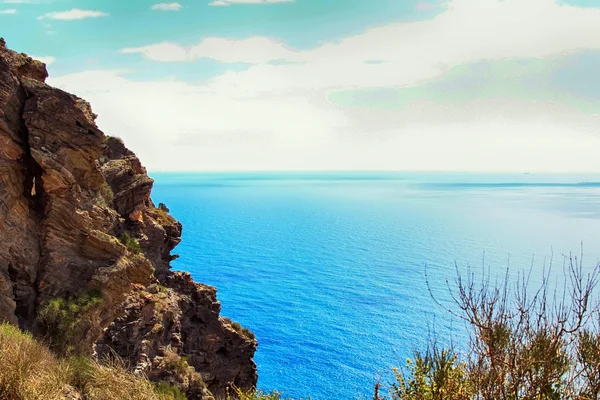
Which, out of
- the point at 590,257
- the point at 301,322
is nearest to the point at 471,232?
the point at 590,257

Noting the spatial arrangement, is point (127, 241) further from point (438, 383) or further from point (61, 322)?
point (438, 383)

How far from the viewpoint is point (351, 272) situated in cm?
8794

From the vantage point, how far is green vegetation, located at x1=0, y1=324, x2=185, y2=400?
11305 millimetres

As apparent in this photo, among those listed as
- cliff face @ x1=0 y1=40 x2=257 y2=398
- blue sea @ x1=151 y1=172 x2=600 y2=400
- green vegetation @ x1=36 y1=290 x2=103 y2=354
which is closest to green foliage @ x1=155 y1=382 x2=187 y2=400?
cliff face @ x1=0 y1=40 x2=257 y2=398

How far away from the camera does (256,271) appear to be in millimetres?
89000

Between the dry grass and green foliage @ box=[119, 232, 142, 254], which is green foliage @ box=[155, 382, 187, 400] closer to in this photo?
green foliage @ box=[119, 232, 142, 254]

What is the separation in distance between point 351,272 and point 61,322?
242 ft

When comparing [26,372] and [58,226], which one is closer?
[26,372]

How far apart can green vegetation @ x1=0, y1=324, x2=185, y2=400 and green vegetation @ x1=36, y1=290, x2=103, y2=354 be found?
1885 mm

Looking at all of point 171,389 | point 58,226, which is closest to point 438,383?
point 171,389

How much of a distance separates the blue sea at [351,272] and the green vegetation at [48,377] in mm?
10533

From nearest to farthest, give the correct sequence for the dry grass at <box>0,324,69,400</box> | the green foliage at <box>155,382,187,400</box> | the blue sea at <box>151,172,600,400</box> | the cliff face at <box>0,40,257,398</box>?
1. the dry grass at <box>0,324,69,400</box>
2. the cliff face at <box>0,40,257,398</box>
3. the green foliage at <box>155,382,187,400</box>
4. the blue sea at <box>151,172,600,400</box>

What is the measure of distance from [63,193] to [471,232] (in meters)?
126

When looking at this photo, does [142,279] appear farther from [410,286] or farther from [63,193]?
[410,286]
